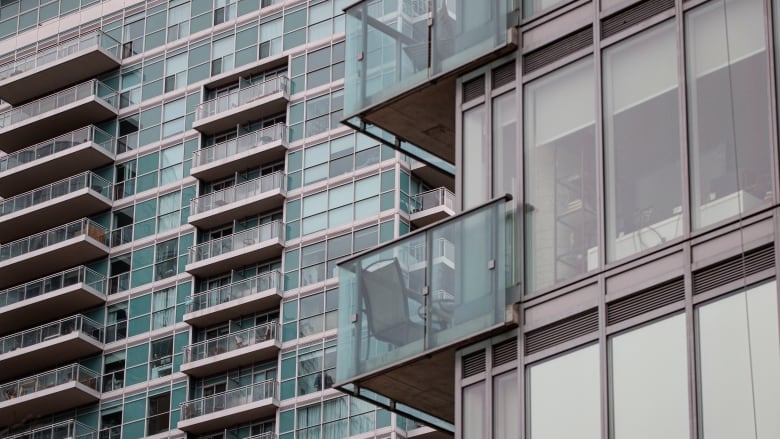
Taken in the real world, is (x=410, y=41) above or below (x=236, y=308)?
below

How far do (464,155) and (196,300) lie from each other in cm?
5893

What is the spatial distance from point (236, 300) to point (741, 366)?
61171 mm

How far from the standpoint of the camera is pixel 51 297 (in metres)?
85.4

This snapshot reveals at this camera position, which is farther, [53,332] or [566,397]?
[53,332]

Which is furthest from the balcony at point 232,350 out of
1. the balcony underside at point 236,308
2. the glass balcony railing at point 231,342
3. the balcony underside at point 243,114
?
the balcony underside at point 243,114

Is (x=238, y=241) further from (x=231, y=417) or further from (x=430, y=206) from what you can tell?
(x=430, y=206)

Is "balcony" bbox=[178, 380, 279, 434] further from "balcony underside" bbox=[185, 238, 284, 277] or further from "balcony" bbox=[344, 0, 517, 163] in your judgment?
"balcony" bbox=[344, 0, 517, 163]

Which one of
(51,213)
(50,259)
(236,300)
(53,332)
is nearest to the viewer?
(236,300)

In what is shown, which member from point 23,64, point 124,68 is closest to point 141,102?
point 124,68

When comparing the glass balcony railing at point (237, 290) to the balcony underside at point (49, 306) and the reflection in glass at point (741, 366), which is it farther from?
the reflection in glass at point (741, 366)

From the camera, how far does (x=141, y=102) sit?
88.5 meters

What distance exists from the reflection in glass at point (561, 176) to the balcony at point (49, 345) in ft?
207

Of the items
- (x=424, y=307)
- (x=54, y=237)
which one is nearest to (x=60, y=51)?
(x=54, y=237)

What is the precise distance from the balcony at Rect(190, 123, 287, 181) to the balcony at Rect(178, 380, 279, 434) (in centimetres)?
1032
